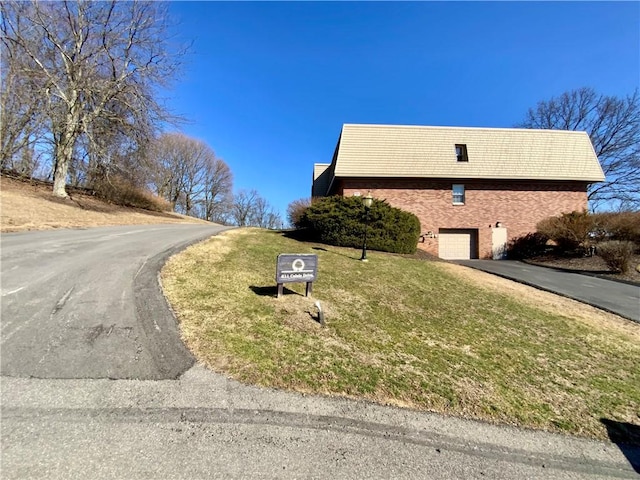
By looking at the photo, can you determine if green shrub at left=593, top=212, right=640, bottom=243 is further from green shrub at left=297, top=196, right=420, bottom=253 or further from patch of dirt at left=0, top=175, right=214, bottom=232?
patch of dirt at left=0, top=175, right=214, bottom=232

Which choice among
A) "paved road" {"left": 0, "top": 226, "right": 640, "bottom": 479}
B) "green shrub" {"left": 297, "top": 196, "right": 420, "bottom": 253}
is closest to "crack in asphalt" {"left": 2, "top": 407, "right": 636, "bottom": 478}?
"paved road" {"left": 0, "top": 226, "right": 640, "bottom": 479}

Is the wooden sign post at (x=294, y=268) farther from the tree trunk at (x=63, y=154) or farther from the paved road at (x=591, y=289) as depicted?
the tree trunk at (x=63, y=154)

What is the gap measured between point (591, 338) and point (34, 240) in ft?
44.7

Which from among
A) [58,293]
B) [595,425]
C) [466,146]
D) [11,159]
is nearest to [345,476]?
[595,425]

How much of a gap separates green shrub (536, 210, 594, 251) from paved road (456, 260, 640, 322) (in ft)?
12.4

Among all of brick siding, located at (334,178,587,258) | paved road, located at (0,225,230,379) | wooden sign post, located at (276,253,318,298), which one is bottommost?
paved road, located at (0,225,230,379)

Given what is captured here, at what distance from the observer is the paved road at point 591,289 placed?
7996mm

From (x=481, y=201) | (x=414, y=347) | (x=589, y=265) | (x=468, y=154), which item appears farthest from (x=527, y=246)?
(x=414, y=347)

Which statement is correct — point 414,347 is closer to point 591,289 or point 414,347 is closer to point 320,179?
point 591,289

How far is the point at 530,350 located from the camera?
15.6 feet

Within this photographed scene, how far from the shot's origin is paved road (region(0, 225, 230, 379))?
10.8 ft

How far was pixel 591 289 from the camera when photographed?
9.99 metres

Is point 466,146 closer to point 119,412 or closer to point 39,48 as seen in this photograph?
point 119,412

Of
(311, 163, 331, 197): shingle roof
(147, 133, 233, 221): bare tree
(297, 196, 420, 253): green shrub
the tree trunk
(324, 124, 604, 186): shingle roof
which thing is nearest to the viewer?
(297, 196, 420, 253): green shrub
